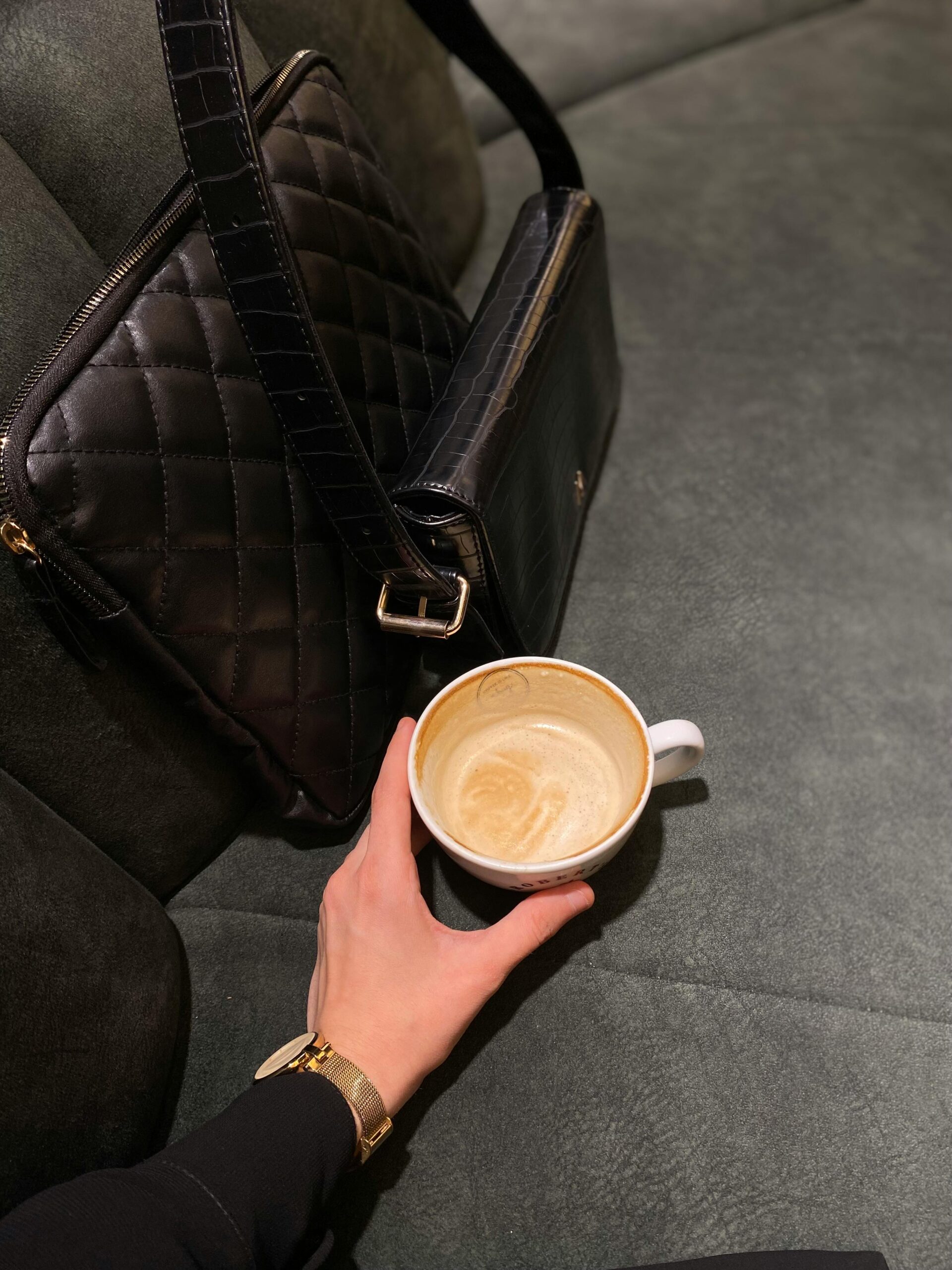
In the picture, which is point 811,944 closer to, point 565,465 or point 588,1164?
point 588,1164

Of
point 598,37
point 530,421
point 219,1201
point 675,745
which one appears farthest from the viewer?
point 598,37

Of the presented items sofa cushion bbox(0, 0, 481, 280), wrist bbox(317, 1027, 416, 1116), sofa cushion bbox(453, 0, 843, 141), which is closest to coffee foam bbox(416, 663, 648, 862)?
wrist bbox(317, 1027, 416, 1116)

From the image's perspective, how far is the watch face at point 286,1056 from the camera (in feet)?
1.56

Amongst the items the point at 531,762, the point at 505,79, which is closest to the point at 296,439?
the point at 531,762

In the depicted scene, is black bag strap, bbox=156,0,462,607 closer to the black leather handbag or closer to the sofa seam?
the black leather handbag

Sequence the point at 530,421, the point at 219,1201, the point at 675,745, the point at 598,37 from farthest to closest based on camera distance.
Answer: the point at 598,37 < the point at 530,421 < the point at 675,745 < the point at 219,1201

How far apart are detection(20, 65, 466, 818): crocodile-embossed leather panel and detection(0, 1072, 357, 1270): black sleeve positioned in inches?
7.9

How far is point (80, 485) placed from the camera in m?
0.45

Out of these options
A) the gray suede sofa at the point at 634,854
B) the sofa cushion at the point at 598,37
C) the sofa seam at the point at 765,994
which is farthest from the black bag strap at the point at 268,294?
the sofa cushion at the point at 598,37

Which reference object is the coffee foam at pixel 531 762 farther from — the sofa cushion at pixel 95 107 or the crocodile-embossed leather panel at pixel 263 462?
the sofa cushion at pixel 95 107

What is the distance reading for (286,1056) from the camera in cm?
48

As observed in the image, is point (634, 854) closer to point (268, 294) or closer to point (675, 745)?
point (675, 745)

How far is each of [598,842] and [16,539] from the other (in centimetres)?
35

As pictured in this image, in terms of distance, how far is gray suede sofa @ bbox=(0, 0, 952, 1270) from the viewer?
48 centimetres
